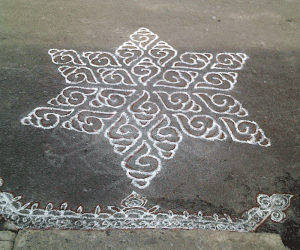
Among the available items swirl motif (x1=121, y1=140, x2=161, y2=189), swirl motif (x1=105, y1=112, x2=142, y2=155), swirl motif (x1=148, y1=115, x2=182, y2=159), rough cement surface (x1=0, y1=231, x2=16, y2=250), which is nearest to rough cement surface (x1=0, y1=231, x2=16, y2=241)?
rough cement surface (x1=0, y1=231, x2=16, y2=250)

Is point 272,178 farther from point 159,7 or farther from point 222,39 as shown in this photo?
Result: point 159,7

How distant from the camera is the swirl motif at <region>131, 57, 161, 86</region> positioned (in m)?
4.01

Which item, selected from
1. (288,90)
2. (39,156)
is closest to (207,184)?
(39,156)

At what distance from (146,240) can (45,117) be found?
1.94 meters

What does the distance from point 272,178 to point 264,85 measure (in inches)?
62.7

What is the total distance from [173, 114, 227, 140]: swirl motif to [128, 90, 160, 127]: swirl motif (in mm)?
288

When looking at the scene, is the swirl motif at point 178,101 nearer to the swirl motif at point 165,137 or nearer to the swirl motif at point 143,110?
the swirl motif at point 143,110

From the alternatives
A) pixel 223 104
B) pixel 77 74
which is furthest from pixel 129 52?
pixel 223 104

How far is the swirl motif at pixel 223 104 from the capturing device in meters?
3.56

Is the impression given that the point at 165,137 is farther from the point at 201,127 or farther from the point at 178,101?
the point at 178,101

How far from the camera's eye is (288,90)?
3902 mm

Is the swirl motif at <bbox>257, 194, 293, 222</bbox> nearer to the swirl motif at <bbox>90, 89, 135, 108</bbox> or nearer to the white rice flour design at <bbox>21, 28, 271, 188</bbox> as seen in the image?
the white rice flour design at <bbox>21, 28, 271, 188</bbox>

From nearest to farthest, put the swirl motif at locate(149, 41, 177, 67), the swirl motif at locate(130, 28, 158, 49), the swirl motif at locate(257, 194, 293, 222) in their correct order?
the swirl motif at locate(257, 194, 293, 222) < the swirl motif at locate(149, 41, 177, 67) < the swirl motif at locate(130, 28, 158, 49)

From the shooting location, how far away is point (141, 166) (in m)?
2.93
